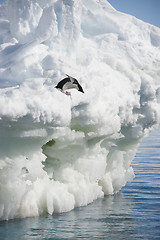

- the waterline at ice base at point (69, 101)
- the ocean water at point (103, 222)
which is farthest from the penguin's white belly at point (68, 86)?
the ocean water at point (103, 222)

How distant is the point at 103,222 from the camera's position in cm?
1480

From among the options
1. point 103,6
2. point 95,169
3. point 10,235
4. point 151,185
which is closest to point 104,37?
point 103,6

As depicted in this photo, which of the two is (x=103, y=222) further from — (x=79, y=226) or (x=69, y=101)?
(x=69, y=101)

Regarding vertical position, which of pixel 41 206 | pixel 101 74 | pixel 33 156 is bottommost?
pixel 41 206

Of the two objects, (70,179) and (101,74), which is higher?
(101,74)

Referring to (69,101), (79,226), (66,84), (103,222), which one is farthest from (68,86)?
(103,222)

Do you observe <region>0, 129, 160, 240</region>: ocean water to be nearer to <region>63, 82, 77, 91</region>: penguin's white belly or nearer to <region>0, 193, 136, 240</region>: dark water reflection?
<region>0, 193, 136, 240</region>: dark water reflection

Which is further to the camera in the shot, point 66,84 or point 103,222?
point 103,222

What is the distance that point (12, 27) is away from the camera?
1828 centimetres

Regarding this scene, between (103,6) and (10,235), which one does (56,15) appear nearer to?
(103,6)

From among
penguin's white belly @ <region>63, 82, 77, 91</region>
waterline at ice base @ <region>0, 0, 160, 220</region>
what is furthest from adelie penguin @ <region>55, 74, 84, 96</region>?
waterline at ice base @ <region>0, 0, 160, 220</region>

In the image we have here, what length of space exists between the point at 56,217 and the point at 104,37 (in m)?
7.91

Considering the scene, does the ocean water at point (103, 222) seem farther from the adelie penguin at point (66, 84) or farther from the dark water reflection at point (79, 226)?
the adelie penguin at point (66, 84)

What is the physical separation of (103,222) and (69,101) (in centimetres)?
380
